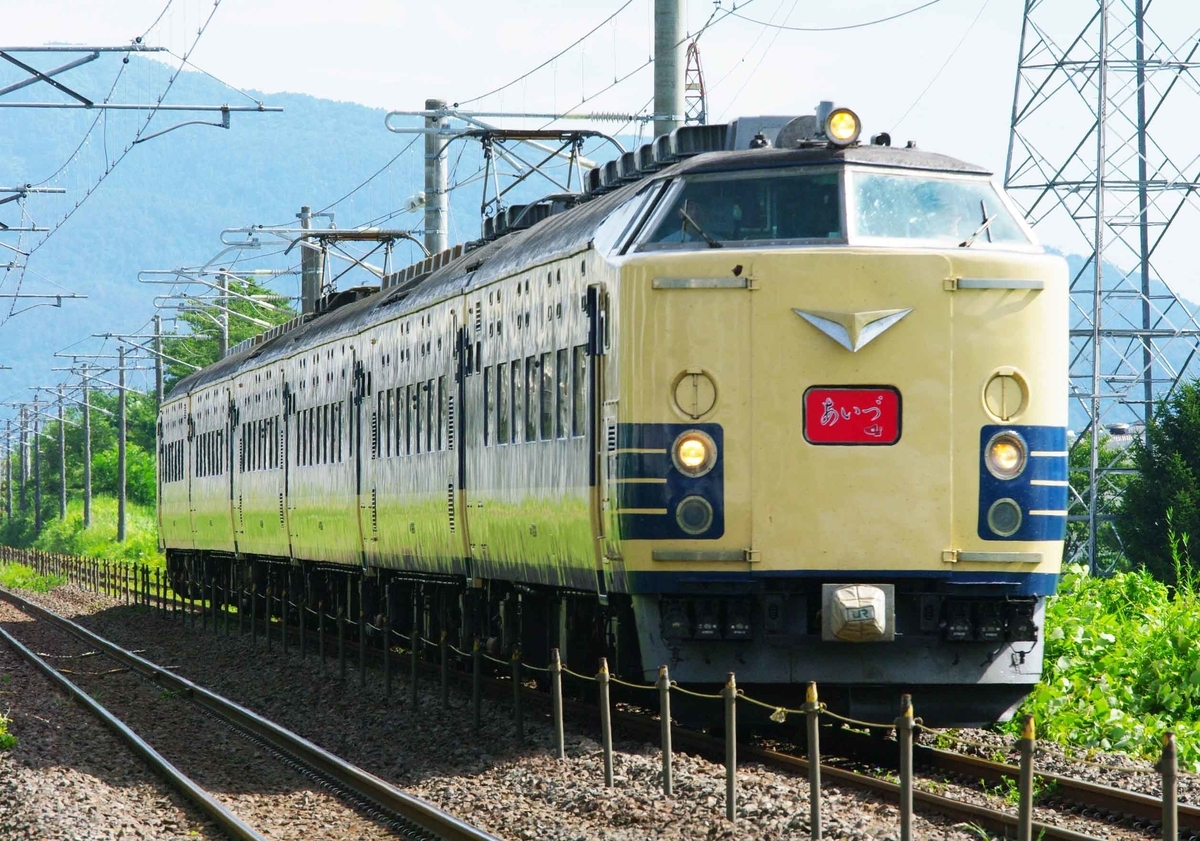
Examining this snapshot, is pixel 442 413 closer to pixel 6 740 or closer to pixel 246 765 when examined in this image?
pixel 246 765

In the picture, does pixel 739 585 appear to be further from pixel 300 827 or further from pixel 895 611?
pixel 300 827

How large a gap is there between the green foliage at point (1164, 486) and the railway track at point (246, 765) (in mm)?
18363

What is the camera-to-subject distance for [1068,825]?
9172 mm

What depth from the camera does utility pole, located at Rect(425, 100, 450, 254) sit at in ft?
83.7

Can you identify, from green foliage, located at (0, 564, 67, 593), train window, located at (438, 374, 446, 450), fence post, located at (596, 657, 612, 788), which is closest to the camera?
fence post, located at (596, 657, 612, 788)

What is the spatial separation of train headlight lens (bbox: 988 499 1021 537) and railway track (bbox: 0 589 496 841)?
3.26 metres

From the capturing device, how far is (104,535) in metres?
68.4

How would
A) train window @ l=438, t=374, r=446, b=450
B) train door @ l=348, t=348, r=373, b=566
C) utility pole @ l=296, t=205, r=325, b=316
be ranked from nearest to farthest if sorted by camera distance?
train window @ l=438, t=374, r=446, b=450
train door @ l=348, t=348, r=373, b=566
utility pole @ l=296, t=205, r=325, b=316

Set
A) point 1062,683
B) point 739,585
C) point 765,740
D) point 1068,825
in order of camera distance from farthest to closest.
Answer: point 1062,683
point 765,740
point 739,585
point 1068,825

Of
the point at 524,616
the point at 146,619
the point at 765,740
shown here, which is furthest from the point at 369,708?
the point at 146,619

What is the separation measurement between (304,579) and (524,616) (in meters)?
10.3

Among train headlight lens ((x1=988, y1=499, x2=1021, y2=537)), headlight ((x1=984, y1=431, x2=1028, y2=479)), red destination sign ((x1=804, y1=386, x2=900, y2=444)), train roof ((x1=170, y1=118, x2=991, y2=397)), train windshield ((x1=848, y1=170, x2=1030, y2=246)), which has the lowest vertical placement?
train headlight lens ((x1=988, y1=499, x2=1021, y2=537))

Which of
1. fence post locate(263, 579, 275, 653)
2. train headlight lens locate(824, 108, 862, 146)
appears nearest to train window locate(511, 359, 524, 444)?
train headlight lens locate(824, 108, 862, 146)

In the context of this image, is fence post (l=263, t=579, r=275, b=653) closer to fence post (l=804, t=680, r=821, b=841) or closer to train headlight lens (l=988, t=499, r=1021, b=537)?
train headlight lens (l=988, t=499, r=1021, b=537)
